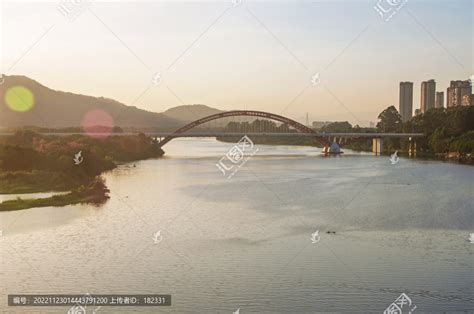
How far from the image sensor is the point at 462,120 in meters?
43.8

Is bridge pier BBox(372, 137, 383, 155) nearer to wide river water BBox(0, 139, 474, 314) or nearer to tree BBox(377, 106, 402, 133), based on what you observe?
tree BBox(377, 106, 402, 133)

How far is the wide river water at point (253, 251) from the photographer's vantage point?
8141 mm

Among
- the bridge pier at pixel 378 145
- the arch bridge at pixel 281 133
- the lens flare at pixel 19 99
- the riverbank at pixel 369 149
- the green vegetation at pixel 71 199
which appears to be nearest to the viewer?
the green vegetation at pixel 71 199

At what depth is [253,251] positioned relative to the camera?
10.5 m

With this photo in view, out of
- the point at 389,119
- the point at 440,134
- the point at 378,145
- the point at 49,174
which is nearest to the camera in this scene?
the point at 49,174

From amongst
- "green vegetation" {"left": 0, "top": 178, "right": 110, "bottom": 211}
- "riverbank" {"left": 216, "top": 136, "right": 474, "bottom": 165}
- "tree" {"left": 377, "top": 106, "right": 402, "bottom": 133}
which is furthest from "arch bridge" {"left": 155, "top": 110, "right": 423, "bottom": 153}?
"green vegetation" {"left": 0, "top": 178, "right": 110, "bottom": 211}

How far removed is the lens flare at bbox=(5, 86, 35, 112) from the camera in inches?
2386

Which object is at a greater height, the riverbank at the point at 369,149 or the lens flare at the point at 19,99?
the lens flare at the point at 19,99

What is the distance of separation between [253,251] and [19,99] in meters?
63.9

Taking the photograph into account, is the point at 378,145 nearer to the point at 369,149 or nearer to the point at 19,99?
the point at 369,149

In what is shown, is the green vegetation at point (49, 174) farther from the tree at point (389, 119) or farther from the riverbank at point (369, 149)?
the tree at point (389, 119)

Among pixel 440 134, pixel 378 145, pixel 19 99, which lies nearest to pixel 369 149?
pixel 378 145

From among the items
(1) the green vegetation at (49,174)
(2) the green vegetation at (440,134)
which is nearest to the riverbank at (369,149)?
(2) the green vegetation at (440,134)

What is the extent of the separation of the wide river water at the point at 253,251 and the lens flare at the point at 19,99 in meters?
46.5
